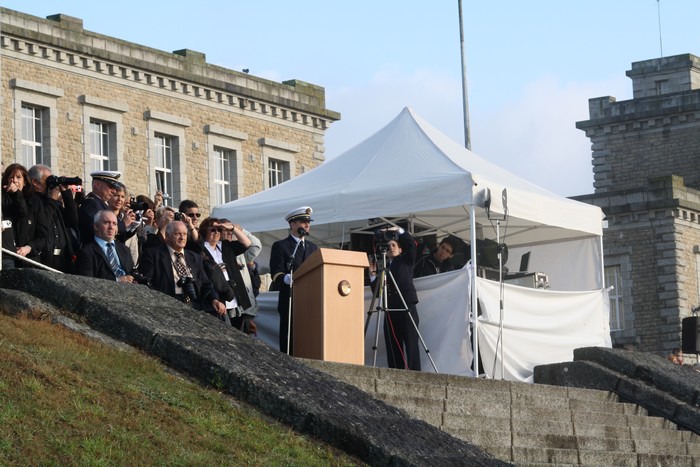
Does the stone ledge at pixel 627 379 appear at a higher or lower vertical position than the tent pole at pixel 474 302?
lower

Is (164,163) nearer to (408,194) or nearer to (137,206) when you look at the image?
(408,194)

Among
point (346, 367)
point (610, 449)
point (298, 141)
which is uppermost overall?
point (298, 141)

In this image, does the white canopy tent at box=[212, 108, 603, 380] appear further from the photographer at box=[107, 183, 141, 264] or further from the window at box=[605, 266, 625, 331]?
the window at box=[605, 266, 625, 331]

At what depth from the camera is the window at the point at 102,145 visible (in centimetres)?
3834

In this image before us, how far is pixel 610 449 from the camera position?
14.6m

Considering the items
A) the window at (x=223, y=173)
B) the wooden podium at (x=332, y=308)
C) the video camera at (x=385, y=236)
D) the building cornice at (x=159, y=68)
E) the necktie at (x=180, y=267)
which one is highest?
the building cornice at (x=159, y=68)

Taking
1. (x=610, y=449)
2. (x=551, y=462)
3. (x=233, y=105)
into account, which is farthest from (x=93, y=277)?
(x=233, y=105)

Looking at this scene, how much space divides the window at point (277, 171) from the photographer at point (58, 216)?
30282 millimetres

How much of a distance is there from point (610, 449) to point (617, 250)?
32682mm

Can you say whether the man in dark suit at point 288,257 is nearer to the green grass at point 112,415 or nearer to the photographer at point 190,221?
the photographer at point 190,221

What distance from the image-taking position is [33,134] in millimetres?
36719

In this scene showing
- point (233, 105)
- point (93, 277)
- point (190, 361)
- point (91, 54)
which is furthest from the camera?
point (233, 105)

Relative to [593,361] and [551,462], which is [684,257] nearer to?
[593,361]

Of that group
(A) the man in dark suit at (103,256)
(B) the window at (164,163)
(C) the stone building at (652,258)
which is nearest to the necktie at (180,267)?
(A) the man in dark suit at (103,256)
